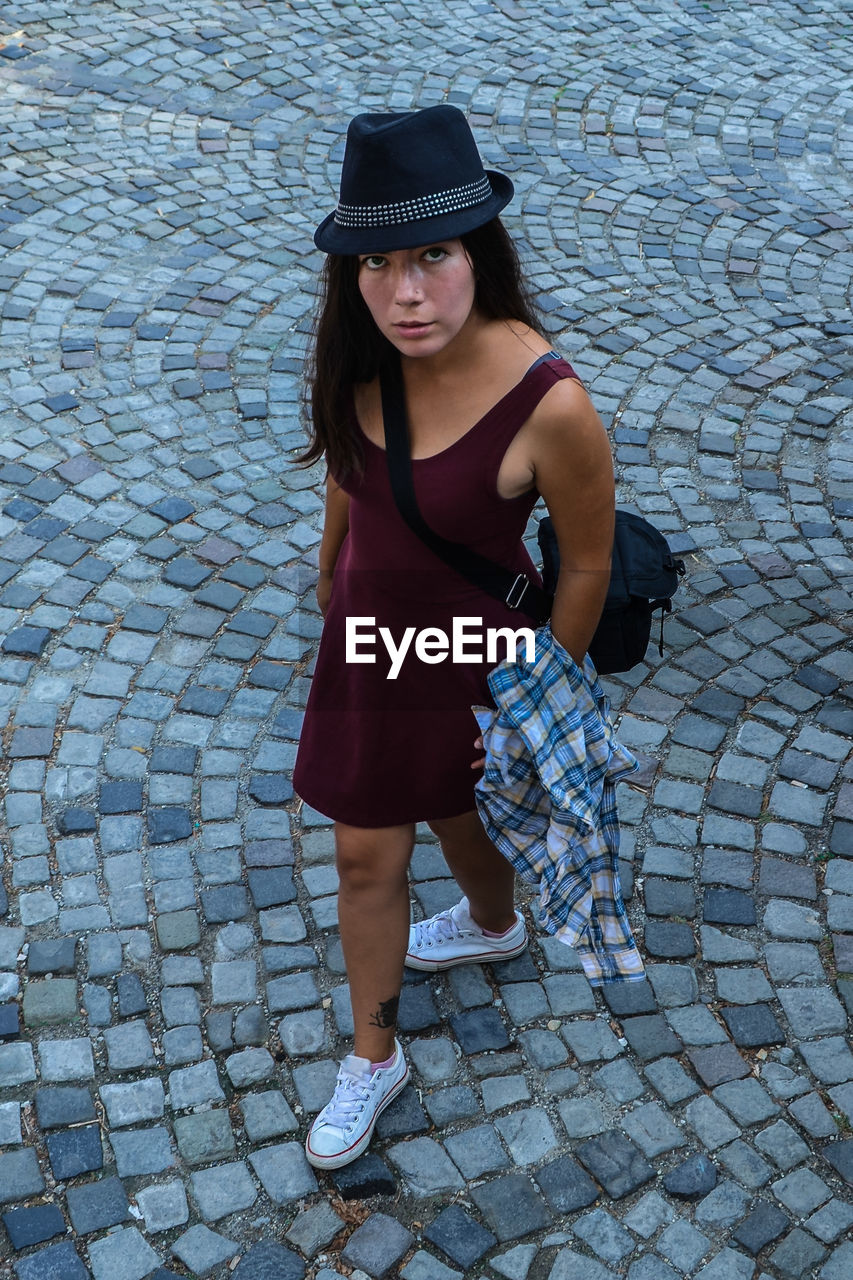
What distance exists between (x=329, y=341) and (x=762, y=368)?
13.5 feet

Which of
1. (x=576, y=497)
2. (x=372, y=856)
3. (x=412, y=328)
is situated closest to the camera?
(x=412, y=328)

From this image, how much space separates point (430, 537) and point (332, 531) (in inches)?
21.4

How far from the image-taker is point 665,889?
4023 millimetres

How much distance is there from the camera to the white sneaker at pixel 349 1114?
3.28m

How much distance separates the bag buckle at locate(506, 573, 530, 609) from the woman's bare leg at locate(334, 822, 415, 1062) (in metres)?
0.61

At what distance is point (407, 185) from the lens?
2.48m

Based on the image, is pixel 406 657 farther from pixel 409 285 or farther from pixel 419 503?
pixel 409 285

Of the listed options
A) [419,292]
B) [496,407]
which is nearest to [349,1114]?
[496,407]

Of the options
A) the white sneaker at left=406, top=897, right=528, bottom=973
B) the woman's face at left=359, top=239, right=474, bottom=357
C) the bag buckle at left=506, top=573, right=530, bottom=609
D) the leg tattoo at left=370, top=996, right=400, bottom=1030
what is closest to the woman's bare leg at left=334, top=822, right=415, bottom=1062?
the leg tattoo at left=370, top=996, right=400, bottom=1030

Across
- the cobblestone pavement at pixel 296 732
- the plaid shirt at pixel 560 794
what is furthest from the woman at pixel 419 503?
the cobblestone pavement at pixel 296 732

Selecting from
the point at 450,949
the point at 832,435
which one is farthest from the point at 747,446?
the point at 450,949

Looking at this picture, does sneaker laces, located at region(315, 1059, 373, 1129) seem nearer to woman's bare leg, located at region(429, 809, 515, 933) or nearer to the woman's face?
woman's bare leg, located at region(429, 809, 515, 933)

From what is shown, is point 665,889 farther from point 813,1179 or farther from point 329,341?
point 329,341

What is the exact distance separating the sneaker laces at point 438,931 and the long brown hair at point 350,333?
154 cm
